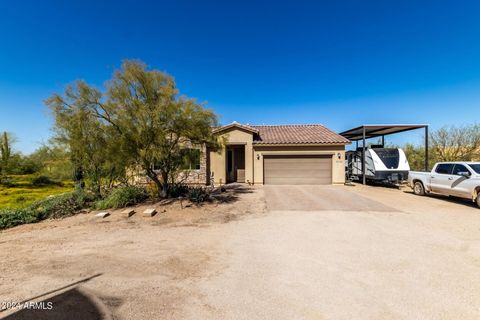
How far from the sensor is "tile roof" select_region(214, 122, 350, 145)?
15078mm

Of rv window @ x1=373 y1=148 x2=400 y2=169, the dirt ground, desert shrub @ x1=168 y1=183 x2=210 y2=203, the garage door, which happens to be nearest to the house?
the garage door

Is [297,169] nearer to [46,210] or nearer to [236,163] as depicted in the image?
[236,163]

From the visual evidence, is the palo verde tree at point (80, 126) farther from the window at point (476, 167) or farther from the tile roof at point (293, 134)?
the window at point (476, 167)

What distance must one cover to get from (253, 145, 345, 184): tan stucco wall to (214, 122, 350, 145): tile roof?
432mm

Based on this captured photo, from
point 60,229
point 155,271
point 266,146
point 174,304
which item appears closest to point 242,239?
point 155,271

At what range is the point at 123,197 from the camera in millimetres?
8719

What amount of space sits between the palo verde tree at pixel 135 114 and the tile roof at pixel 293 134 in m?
4.63

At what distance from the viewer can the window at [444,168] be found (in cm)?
916

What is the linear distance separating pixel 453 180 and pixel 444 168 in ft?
2.83

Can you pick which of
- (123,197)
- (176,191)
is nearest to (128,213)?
(123,197)

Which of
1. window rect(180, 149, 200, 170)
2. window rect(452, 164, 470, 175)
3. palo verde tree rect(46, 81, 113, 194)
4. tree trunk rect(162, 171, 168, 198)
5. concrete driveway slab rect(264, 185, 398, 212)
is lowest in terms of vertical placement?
concrete driveway slab rect(264, 185, 398, 212)

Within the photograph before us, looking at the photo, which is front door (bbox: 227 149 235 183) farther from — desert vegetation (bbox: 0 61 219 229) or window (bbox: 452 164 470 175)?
window (bbox: 452 164 470 175)

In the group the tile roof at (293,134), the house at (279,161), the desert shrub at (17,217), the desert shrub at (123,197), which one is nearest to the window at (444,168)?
the house at (279,161)

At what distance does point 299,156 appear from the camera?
49.8 ft
